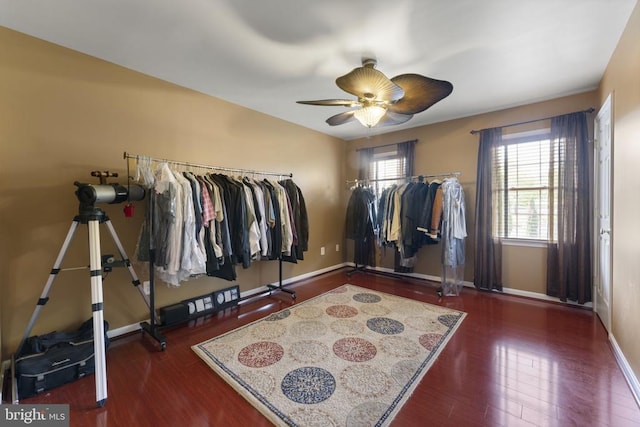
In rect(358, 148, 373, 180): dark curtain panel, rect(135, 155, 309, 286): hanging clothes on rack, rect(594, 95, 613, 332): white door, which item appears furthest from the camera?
rect(358, 148, 373, 180): dark curtain panel

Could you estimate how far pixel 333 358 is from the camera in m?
2.18

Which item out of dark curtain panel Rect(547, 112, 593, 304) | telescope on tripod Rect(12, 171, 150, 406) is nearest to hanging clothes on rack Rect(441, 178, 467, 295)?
dark curtain panel Rect(547, 112, 593, 304)

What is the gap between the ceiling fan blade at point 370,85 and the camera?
1846 millimetres

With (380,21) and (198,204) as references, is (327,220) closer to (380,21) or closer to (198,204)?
(198,204)

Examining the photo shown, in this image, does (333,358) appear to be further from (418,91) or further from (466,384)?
(418,91)

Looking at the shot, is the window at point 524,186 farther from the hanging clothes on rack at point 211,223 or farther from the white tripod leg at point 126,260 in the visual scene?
the white tripod leg at point 126,260

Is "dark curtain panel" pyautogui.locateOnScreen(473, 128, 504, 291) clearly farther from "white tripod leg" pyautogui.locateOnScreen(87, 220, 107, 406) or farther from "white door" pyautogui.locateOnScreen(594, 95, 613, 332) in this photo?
"white tripod leg" pyautogui.locateOnScreen(87, 220, 107, 406)

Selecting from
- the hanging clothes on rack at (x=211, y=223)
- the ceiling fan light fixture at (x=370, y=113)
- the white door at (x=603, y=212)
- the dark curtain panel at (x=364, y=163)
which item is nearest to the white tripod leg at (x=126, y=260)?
the hanging clothes on rack at (x=211, y=223)

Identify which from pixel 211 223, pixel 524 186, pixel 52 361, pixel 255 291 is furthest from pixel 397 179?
pixel 52 361

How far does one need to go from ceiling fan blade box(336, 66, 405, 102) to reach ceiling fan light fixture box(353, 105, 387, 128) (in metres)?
0.12

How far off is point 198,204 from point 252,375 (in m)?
1.54

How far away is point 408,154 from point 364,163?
2.93 feet

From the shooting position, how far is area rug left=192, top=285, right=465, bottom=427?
65.5 inches

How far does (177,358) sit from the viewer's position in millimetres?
2209
